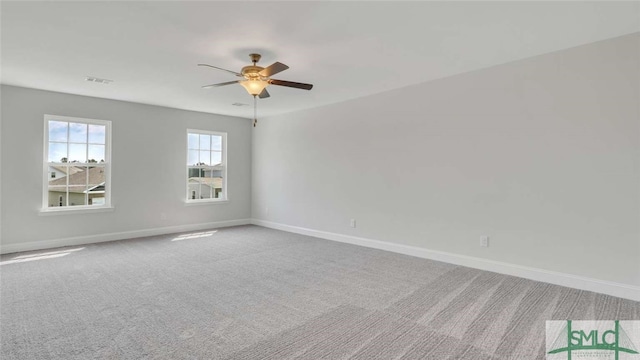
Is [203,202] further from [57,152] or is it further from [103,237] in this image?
[57,152]

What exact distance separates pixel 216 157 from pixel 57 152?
2.74 m

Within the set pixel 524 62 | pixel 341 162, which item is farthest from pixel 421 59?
pixel 341 162

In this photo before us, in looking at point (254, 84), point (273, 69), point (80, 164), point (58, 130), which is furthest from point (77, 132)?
point (273, 69)

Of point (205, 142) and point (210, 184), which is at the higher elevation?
point (205, 142)

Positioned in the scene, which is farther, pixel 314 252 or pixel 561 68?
pixel 314 252

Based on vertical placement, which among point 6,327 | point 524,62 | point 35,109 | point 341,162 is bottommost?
point 6,327

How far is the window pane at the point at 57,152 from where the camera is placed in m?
5.14

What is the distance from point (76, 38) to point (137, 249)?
3.14 metres

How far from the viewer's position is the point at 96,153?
5.58 meters

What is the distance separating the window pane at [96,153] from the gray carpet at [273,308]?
1.70 metres

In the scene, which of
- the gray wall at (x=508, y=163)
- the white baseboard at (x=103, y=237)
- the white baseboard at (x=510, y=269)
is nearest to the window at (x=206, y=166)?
the white baseboard at (x=103, y=237)

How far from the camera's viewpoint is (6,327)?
2.51 meters

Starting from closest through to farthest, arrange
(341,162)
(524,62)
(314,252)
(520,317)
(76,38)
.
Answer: (520,317) < (76,38) < (524,62) < (314,252) < (341,162)

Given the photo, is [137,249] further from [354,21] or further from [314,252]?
[354,21]
